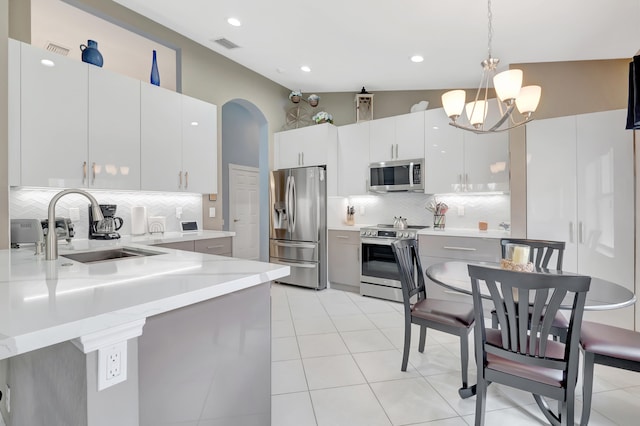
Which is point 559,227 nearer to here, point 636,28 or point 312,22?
point 636,28

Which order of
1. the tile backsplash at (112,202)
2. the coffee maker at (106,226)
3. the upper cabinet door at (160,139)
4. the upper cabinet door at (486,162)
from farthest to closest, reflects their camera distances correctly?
the upper cabinet door at (486,162), the upper cabinet door at (160,139), the coffee maker at (106,226), the tile backsplash at (112,202)

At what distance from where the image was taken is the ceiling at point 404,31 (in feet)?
8.71

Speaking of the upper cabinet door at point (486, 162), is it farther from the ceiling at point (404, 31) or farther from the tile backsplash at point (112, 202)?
the tile backsplash at point (112, 202)

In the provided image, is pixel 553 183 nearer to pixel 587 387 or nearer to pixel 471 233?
pixel 471 233

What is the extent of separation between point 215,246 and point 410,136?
275 cm

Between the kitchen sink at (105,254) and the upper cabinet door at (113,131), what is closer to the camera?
the kitchen sink at (105,254)

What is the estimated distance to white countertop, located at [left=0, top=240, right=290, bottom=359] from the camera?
74cm

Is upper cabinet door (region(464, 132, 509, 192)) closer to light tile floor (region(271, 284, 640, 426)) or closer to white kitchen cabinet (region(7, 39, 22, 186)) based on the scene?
light tile floor (region(271, 284, 640, 426))

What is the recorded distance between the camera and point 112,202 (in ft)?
10.0

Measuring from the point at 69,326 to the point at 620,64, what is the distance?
483 cm

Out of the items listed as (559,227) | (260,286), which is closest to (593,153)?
(559,227)

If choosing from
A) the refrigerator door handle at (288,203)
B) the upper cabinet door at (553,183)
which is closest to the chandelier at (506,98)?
the upper cabinet door at (553,183)

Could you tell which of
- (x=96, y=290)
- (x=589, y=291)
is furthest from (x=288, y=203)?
(x=96, y=290)

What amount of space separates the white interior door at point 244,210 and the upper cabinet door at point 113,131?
9.06 ft
